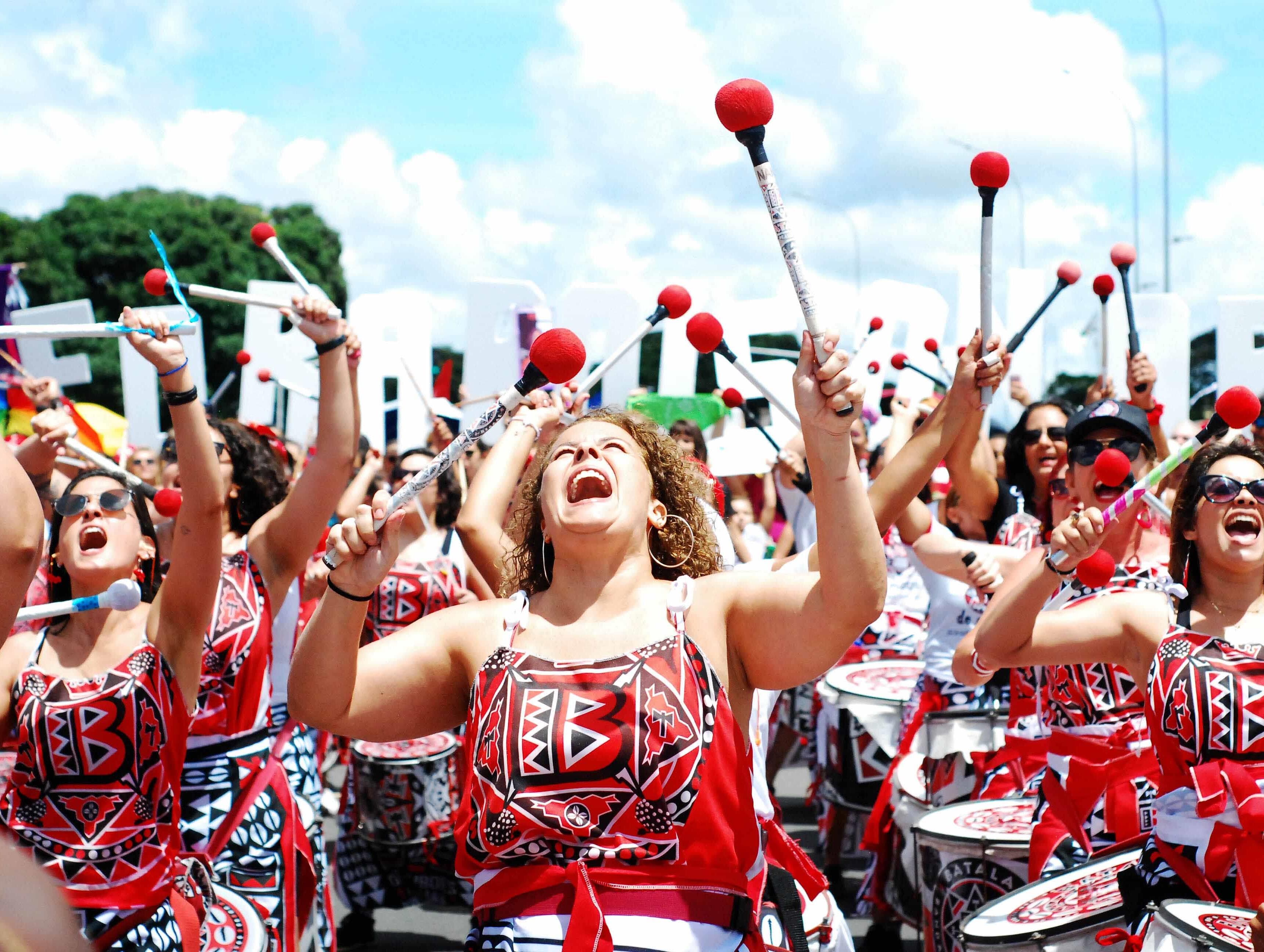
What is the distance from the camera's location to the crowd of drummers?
235 cm

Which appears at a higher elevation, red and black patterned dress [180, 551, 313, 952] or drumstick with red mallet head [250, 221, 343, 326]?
drumstick with red mallet head [250, 221, 343, 326]

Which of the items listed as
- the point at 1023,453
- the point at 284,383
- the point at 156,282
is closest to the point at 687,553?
the point at 156,282

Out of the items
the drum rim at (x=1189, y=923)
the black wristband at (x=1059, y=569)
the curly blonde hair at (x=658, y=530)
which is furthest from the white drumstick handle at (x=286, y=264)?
the drum rim at (x=1189, y=923)

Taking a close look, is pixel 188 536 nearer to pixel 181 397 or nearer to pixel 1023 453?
pixel 181 397

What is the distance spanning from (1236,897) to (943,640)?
8.37 feet

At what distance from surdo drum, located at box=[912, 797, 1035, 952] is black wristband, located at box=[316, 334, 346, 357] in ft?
7.40

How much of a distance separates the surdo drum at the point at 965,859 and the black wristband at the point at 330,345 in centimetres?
226

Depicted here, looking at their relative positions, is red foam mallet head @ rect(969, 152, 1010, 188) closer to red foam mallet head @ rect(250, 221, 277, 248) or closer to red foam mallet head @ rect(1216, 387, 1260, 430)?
red foam mallet head @ rect(1216, 387, 1260, 430)

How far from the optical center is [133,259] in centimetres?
4062

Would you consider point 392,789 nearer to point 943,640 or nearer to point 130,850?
point 943,640

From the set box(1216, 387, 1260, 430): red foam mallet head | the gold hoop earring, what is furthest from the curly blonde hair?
box(1216, 387, 1260, 430): red foam mallet head

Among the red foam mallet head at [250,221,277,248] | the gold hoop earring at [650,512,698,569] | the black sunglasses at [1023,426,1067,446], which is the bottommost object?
the gold hoop earring at [650,512,698,569]

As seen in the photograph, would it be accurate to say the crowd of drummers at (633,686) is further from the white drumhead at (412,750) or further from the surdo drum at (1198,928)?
the white drumhead at (412,750)

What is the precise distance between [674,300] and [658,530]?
1006 mm
